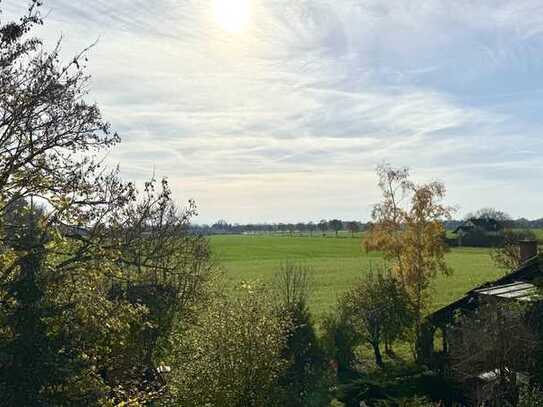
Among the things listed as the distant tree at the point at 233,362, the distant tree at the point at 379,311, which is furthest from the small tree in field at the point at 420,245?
the distant tree at the point at 233,362

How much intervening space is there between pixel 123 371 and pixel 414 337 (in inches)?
713

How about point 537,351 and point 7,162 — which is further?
point 537,351

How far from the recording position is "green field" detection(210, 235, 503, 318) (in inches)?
2119

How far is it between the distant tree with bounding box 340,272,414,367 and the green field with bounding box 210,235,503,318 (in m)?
4.15

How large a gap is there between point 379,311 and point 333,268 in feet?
166

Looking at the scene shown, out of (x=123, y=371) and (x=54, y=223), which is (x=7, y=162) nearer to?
(x=54, y=223)

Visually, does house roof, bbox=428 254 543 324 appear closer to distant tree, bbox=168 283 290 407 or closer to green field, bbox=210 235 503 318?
green field, bbox=210 235 503 318

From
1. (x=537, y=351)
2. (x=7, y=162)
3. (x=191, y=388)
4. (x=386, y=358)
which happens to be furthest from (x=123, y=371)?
(x=386, y=358)

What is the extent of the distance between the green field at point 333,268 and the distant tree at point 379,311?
4151mm

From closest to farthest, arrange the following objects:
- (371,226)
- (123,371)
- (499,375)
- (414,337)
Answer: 1. (123,371)
2. (499,375)
3. (414,337)
4. (371,226)

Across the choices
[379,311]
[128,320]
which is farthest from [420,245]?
[128,320]

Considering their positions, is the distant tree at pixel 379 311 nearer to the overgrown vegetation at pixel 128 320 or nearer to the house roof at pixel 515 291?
the overgrown vegetation at pixel 128 320

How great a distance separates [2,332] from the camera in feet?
33.5

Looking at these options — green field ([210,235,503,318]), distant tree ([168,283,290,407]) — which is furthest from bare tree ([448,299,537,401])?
green field ([210,235,503,318])
